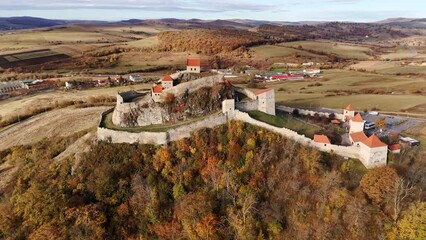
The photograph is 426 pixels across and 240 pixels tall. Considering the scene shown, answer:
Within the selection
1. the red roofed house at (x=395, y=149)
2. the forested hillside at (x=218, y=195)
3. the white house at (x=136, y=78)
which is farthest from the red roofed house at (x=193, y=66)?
the white house at (x=136, y=78)

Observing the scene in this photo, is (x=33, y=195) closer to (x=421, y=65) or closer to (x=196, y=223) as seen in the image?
(x=196, y=223)

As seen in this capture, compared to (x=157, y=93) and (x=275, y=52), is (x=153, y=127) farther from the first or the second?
(x=275, y=52)

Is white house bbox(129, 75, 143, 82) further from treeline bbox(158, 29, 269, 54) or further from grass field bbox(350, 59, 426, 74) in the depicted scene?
grass field bbox(350, 59, 426, 74)

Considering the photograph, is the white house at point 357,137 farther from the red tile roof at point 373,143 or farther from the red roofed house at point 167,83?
the red roofed house at point 167,83

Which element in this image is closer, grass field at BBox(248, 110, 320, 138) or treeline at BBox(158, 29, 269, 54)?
grass field at BBox(248, 110, 320, 138)

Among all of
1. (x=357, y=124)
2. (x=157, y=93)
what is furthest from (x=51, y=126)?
(x=357, y=124)

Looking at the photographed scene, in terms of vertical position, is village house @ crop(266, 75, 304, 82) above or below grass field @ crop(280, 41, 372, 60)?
below

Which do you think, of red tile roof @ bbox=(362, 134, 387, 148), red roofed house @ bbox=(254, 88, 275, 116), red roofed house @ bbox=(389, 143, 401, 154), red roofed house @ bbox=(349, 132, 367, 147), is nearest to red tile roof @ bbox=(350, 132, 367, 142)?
red roofed house @ bbox=(349, 132, 367, 147)
